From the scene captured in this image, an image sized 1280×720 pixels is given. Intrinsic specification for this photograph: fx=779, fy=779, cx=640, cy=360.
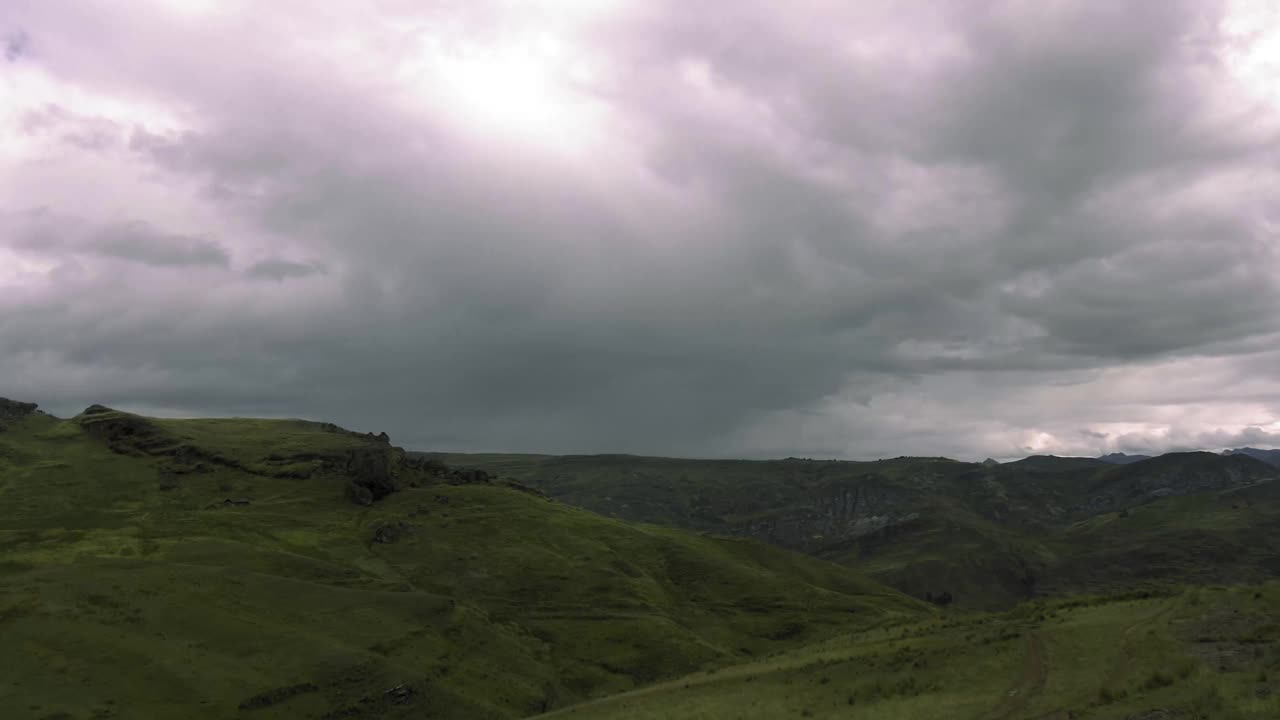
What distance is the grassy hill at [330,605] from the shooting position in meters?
84.4

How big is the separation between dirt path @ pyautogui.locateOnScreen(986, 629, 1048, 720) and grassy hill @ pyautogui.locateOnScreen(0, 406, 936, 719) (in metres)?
33.6

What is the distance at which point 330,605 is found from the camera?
112 m

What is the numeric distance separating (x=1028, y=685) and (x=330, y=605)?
98.7 m

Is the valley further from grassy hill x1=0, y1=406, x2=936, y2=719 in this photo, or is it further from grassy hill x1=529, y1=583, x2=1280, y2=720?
grassy hill x1=0, y1=406, x2=936, y2=719

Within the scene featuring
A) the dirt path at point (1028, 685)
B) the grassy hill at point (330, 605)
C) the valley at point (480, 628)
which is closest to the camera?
the dirt path at point (1028, 685)

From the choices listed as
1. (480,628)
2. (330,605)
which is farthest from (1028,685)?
(330,605)

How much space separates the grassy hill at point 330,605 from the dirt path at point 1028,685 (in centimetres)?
3358

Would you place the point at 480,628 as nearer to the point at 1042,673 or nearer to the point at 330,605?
the point at 330,605

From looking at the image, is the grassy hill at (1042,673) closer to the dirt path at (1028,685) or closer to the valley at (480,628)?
the dirt path at (1028,685)

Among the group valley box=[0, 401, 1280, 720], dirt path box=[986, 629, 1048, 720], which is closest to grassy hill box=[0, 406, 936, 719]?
valley box=[0, 401, 1280, 720]

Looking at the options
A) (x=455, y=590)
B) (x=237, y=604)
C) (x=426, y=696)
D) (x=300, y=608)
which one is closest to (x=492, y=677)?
(x=426, y=696)

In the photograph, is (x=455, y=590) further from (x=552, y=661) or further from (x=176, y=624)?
(x=176, y=624)

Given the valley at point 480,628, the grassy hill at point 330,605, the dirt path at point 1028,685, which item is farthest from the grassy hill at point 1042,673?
the grassy hill at point 330,605

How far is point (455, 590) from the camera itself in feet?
496
